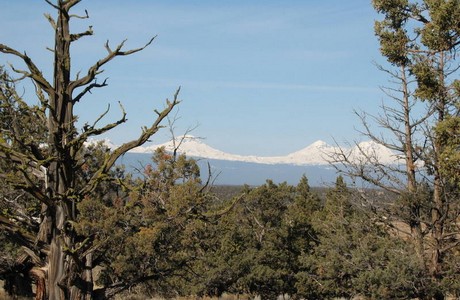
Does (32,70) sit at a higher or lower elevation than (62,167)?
higher

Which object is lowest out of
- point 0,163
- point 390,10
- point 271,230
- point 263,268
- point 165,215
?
point 263,268

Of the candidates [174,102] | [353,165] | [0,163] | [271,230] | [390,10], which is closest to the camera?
[174,102]

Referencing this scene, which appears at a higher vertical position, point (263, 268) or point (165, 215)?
point (165, 215)

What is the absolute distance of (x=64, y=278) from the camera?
8125 millimetres

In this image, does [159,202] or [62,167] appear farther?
[159,202]

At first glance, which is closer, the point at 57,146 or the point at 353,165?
the point at 57,146

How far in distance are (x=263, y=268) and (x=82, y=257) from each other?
2241cm

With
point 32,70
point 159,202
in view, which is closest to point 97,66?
point 32,70

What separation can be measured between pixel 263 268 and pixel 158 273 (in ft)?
65.3

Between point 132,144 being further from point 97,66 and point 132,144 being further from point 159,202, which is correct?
point 159,202

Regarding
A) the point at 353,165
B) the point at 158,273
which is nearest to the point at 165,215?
the point at 158,273

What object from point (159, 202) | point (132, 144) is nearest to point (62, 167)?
point (132, 144)

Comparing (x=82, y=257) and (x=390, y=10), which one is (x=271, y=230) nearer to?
(x=390, y=10)

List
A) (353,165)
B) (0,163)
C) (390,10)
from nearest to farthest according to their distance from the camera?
(390,10) → (353,165) → (0,163)
